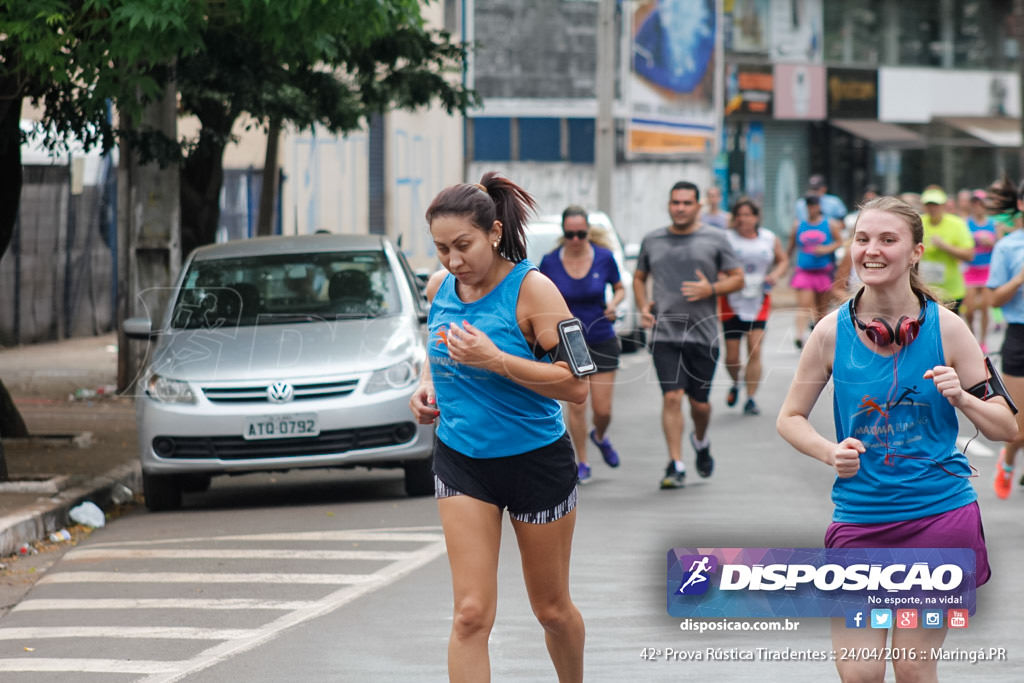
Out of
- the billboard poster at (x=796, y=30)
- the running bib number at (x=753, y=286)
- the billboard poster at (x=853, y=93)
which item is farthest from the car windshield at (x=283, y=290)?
the billboard poster at (x=853, y=93)

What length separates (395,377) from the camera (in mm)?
10820

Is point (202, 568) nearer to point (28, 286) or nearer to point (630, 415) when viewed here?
point (630, 415)

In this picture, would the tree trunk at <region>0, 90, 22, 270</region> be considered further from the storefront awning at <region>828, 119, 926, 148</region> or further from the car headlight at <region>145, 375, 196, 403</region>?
→ the storefront awning at <region>828, 119, 926, 148</region>

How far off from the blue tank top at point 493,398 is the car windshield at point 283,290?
6.23m

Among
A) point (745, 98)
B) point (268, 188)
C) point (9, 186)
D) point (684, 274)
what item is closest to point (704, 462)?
point (684, 274)

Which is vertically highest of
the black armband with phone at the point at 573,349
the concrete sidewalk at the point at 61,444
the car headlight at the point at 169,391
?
the black armband with phone at the point at 573,349

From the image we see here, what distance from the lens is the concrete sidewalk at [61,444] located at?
33.4 ft

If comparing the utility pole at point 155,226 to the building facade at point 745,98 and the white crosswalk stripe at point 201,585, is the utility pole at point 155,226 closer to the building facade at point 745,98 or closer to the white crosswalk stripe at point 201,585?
the white crosswalk stripe at point 201,585

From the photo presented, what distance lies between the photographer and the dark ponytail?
5.16 meters

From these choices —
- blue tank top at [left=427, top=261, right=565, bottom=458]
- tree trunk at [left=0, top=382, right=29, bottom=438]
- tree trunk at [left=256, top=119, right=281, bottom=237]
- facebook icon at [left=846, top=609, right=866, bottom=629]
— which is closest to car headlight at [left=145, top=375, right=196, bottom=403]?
tree trunk at [left=0, top=382, right=29, bottom=438]

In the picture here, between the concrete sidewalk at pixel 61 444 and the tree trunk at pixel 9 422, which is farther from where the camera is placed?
the tree trunk at pixel 9 422

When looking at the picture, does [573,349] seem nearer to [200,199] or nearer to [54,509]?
[54,509]

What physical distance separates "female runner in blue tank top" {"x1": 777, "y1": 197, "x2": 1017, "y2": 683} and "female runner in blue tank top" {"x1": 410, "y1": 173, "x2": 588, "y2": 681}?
2.82 ft

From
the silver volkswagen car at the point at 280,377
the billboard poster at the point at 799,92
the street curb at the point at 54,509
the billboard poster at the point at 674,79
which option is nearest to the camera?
the street curb at the point at 54,509
